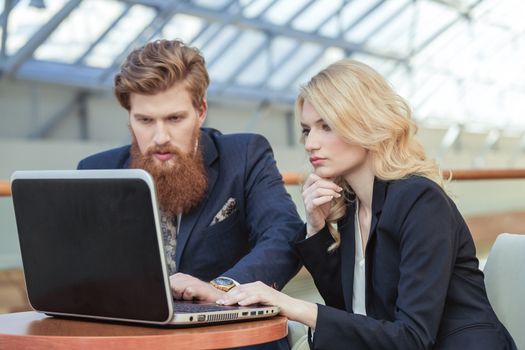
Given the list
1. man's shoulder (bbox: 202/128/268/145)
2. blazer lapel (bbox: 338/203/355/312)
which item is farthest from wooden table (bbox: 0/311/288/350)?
man's shoulder (bbox: 202/128/268/145)

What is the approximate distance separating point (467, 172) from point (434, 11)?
14.0 m

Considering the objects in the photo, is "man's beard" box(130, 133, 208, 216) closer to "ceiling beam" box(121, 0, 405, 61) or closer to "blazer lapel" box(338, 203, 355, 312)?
"blazer lapel" box(338, 203, 355, 312)

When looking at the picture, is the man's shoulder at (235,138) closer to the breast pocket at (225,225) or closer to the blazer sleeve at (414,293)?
the breast pocket at (225,225)

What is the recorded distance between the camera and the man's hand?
5.81ft

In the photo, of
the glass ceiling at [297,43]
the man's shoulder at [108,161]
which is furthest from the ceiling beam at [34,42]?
the man's shoulder at [108,161]

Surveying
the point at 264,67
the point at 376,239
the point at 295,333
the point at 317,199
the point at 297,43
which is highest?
the point at 297,43

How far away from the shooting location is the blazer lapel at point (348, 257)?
81.6 inches

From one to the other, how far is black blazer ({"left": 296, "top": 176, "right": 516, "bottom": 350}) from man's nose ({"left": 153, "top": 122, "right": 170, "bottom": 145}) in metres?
0.60

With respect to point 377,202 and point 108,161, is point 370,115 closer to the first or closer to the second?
point 377,202

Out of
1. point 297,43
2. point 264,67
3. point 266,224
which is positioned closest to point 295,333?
point 266,224

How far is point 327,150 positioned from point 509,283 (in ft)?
1.89

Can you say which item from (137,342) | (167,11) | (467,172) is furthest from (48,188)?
(167,11)

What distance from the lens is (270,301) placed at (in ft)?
5.47

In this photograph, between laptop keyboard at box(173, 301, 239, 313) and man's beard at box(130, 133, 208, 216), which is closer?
laptop keyboard at box(173, 301, 239, 313)
